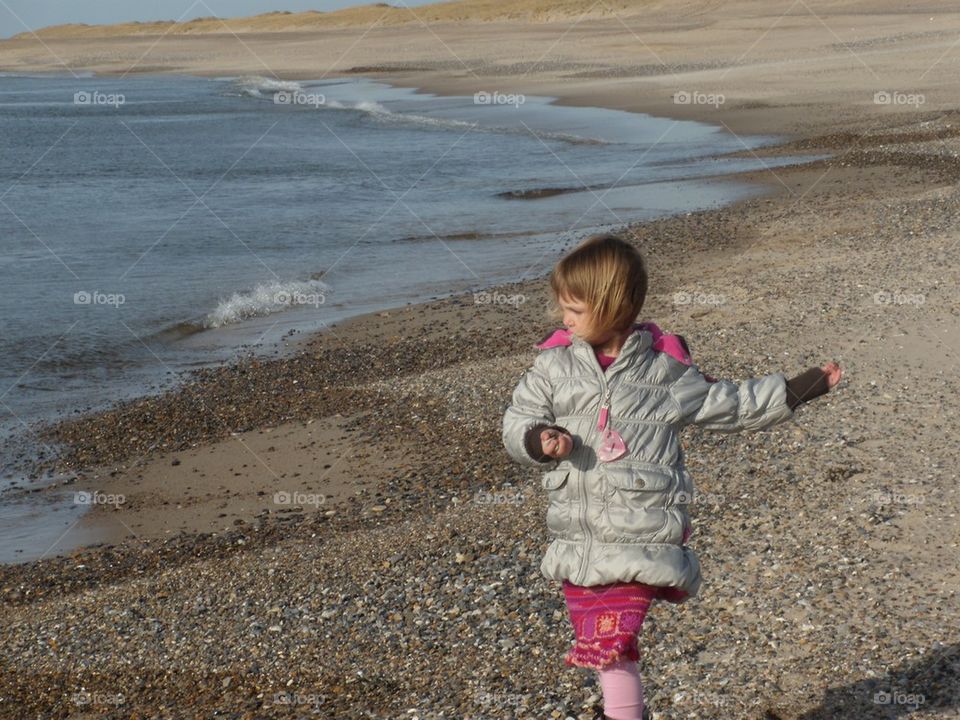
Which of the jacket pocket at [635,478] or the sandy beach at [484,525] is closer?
the jacket pocket at [635,478]

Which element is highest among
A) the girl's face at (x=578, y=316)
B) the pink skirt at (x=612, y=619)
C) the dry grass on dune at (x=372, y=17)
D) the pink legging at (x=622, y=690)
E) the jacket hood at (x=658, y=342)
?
the dry grass on dune at (x=372, y=17)

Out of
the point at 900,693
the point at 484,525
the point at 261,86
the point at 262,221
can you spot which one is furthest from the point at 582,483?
the point at 261,86

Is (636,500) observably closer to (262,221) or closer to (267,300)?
(267,300)

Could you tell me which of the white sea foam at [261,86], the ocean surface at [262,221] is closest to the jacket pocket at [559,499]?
the ocean surface at [262,221]

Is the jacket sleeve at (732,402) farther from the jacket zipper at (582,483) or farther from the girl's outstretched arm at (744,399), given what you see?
the jacket zipper at (582,483)

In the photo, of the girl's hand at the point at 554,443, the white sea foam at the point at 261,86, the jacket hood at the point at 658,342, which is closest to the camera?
the girl's hand at the point at 554,443

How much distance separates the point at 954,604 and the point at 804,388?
221cm

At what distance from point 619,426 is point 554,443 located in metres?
0.28

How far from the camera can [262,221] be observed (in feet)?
76.1

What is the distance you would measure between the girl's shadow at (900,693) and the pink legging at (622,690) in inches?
40.9

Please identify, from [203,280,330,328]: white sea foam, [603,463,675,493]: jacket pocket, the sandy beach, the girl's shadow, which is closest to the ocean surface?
[203,280,330,328]: white sea foam

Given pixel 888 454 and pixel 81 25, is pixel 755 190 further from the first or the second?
pixel 81 25

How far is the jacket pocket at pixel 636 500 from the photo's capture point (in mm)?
3869

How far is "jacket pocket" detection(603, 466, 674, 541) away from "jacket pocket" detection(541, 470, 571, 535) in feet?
0.44
